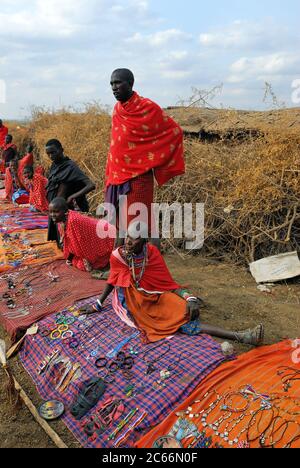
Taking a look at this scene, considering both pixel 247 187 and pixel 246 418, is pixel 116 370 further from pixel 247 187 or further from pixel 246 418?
pixel 247 187

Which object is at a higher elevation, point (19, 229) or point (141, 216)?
point (141, 216)

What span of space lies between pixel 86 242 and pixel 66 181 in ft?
2.90

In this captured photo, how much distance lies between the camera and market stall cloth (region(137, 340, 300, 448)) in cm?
185

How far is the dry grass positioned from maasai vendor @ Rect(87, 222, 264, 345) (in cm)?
193

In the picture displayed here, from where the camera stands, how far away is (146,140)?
349 cm

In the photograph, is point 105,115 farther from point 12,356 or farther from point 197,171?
point 12,356

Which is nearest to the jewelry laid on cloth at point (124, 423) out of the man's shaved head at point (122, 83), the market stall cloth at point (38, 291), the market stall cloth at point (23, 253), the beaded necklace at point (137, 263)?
the beaded necklace at point (137, 263)

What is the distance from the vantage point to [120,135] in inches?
141

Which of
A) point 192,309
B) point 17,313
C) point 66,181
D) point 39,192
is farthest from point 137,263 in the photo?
point 39,192

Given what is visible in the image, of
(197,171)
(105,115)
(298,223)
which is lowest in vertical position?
(298,223)

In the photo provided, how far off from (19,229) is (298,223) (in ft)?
13.0

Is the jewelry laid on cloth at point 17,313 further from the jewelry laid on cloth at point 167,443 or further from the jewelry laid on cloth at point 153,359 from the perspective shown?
the jewelry laid on cloth at point 167,443
